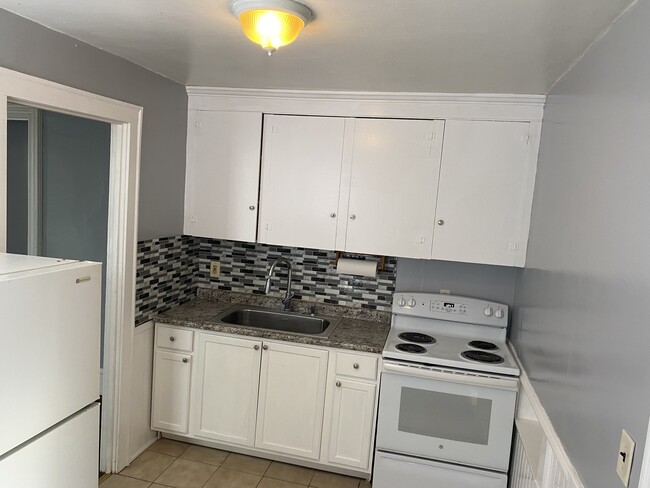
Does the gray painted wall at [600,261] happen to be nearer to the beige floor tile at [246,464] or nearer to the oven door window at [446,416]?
the oven door window at [446,416]

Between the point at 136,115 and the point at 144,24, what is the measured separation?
777 millimetres

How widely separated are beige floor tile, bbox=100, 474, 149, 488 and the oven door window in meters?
1.41

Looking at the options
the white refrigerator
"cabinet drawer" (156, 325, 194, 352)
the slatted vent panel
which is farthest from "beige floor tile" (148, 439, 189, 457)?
the slatted vent panel

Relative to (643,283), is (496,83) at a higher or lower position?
higher

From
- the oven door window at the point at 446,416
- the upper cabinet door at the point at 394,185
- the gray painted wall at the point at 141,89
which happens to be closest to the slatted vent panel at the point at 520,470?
the oven door window at the point at 446,416

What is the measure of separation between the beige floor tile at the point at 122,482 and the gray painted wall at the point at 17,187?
1.65 meters

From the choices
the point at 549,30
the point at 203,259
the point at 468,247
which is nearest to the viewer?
the point at 549,30

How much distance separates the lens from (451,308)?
2.96m

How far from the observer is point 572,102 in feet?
6.49

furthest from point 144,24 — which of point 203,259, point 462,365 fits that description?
point 462,365

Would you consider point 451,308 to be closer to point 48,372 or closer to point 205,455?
point 205,455

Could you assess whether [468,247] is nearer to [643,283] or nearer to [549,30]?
[549,30]

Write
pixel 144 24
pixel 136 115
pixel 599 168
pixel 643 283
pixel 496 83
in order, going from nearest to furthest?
pixel 643 283 → pixel 599 168 → pixel 144 24 → pixel 496 83 → pixel 136 115

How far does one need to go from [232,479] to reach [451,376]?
133 centimetres
